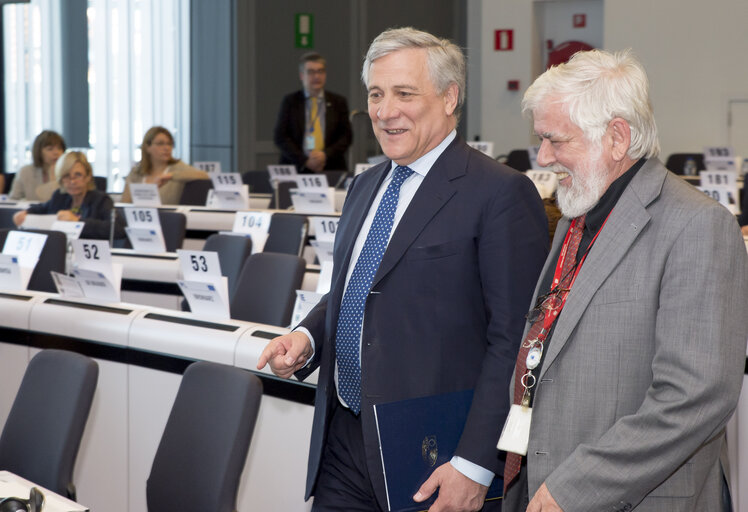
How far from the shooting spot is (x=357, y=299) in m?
1.92

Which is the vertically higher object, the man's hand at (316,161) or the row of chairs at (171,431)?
the man's hand at (316,161)

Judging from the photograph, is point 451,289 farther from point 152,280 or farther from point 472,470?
point 152,280

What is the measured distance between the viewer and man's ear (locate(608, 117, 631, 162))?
156 cm

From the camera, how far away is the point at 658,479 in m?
1.49

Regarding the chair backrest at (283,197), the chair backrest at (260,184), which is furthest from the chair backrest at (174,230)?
the chair backrest at (260,184)

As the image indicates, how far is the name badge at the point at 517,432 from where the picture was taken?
1645 millimetres

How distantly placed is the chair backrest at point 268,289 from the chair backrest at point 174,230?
5.99ft

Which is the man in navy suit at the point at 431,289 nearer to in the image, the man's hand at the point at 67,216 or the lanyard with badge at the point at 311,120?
the man's hand at the point at 67,216

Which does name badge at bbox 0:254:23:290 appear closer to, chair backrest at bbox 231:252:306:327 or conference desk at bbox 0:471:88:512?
chair backrest at bbox 231:252:306:327

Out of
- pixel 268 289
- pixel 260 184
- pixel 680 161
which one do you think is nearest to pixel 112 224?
pixel 268 289

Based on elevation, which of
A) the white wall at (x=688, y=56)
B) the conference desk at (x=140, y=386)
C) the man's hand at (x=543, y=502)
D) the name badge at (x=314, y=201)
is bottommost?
the conference desk at (x=140, y=386)

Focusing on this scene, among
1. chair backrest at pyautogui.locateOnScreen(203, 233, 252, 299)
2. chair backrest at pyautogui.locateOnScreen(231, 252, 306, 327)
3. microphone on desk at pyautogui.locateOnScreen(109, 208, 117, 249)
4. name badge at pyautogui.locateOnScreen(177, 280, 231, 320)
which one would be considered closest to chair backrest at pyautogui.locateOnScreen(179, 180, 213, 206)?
microphone on desk at pyautogui.locateOnScreen(109, 208, 117, 249)

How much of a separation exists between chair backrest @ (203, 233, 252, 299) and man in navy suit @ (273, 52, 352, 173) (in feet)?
12.8

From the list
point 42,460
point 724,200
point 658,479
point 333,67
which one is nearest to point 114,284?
point 42,460
